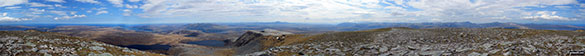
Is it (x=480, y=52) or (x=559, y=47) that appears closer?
(x=559, y=47)

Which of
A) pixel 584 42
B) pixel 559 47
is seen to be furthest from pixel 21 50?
pixel 584 42

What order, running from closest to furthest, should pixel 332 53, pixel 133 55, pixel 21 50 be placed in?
1. pixel 21 50
2. pixel 133 55
3. pixel 332 53

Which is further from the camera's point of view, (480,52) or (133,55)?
(133,55)

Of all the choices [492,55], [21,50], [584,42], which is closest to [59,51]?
[21,50]

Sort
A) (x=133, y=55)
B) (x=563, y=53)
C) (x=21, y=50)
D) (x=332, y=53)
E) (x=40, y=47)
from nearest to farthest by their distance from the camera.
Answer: (x=563, y=53) → (x=21, y=50) → (x=40, y=47) → (x=133, y=55) → (x=332, y=53)

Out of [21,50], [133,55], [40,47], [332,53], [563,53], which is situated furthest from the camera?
[332,53]

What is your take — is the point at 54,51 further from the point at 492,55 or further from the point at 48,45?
the point at 492,55

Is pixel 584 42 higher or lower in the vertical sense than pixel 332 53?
higher

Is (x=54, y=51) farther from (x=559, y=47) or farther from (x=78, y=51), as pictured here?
(x=559, y=47)

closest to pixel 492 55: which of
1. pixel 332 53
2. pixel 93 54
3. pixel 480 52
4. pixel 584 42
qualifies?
pixel 480 52
